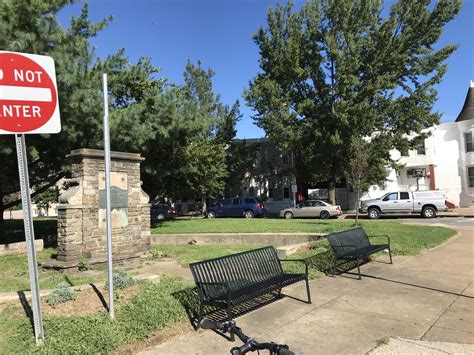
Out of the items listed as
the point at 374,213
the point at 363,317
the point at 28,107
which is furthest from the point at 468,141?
the point at 28,107

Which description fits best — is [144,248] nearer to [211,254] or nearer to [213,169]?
[211,254]

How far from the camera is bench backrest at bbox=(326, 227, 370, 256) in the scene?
8523 mm

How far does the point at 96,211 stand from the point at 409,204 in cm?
2290

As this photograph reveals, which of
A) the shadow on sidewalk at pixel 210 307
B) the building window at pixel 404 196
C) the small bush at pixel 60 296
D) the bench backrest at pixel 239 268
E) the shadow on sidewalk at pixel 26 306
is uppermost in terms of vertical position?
the building window at pixel 404 196

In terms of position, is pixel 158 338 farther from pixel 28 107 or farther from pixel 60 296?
pixel 28 107

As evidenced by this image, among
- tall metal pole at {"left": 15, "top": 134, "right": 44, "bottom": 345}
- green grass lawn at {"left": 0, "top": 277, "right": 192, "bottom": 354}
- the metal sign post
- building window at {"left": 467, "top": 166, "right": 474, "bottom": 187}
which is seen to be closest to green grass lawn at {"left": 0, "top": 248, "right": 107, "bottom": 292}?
green grass lawn at {"left": 0, "top": 277, "right": 192, "bottom": 354}

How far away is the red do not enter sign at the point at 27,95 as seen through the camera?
13.8ft

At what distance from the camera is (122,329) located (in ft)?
16.2

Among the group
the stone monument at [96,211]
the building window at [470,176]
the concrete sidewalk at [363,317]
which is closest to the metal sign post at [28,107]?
the concrete sidewalk at [363,317]

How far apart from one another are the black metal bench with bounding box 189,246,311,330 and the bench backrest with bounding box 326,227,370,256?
2125 millimetres

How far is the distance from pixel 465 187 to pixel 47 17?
3409 cm

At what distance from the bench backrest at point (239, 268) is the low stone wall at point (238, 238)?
6507 mm

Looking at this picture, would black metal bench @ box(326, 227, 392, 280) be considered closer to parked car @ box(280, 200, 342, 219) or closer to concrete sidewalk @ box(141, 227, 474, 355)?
concrete sidewalk @ box(141, 227, 474, 355)

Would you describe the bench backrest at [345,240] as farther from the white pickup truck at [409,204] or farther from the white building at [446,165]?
the white building at [446,165]
